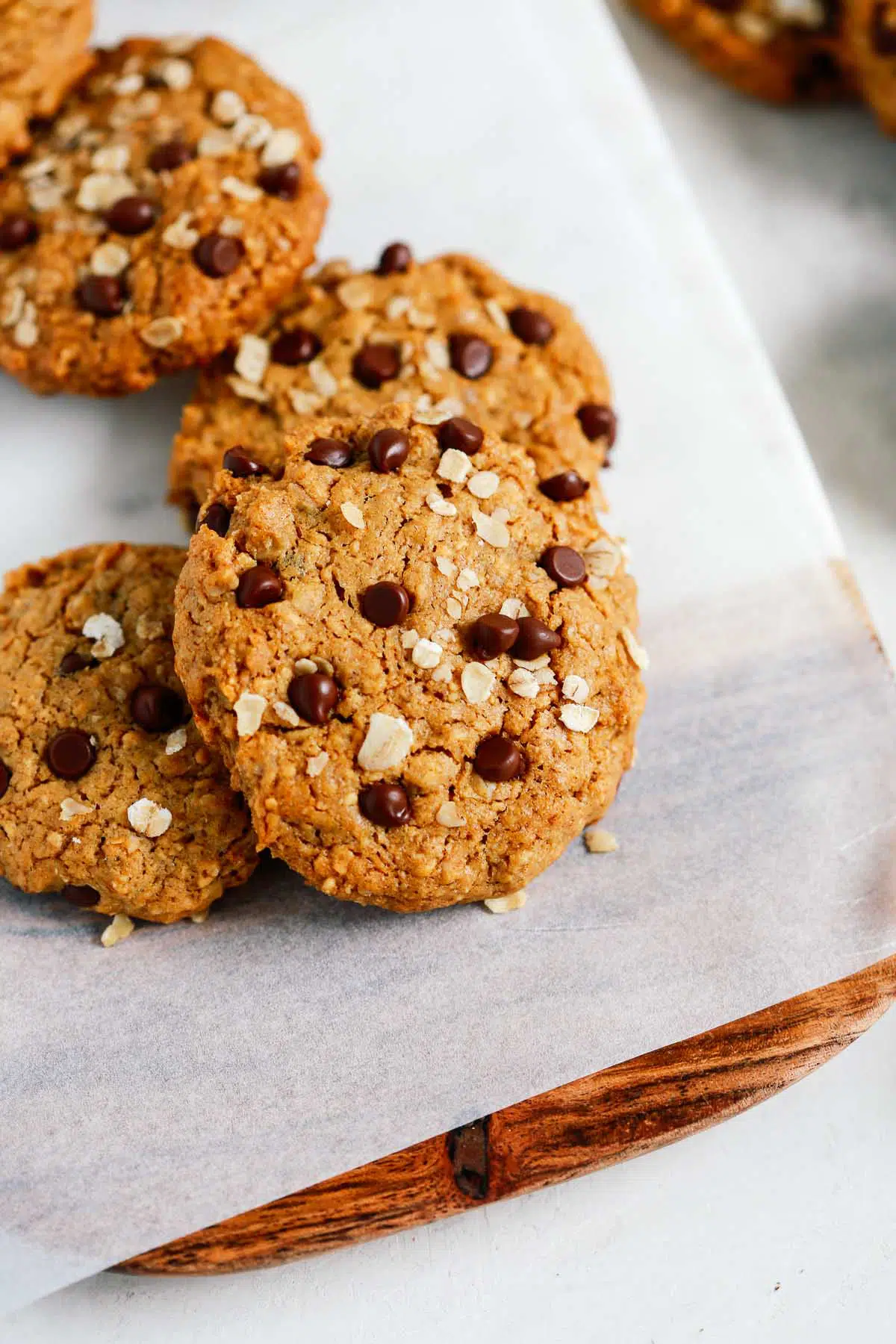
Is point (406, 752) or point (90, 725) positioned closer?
point (406, 752)

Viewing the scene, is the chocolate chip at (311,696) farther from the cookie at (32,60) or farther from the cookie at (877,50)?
the cookie at (877,50)

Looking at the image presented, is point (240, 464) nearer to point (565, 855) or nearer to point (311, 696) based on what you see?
point (311, 696)

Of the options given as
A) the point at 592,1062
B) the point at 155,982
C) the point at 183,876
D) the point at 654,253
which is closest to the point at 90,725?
the point at 183,876

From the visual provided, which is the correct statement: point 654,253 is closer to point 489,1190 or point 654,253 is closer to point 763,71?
point 763,71

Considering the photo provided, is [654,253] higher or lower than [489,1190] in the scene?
higher

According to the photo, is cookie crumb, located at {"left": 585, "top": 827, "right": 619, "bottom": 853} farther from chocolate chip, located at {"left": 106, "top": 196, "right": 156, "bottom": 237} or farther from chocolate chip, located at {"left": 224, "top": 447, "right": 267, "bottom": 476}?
chocolate chip, located at {"left": 106, "top": 196, "right": 156, "bottom": 237}

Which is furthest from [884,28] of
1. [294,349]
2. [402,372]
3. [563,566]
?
[563,566]
